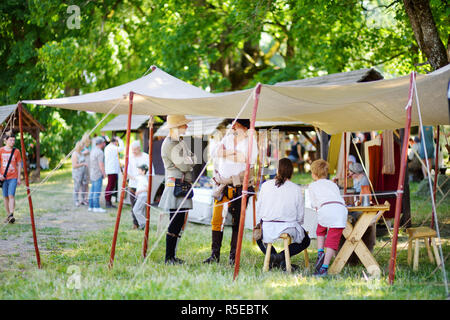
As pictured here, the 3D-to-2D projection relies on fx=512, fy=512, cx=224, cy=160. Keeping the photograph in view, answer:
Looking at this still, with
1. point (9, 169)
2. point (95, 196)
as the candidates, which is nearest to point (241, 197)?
point (9, 169)

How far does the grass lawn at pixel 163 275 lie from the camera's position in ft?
15.1

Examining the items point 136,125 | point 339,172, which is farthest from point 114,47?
point 339,172

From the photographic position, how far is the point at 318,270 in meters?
5.68

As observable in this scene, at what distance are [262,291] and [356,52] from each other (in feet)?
35.8

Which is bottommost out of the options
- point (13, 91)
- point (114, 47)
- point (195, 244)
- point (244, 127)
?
point (195, 244)

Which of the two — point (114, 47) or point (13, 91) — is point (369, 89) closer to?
point (114, 47)

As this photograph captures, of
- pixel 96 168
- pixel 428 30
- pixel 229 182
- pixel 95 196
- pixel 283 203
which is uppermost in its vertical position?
pixel 428 30

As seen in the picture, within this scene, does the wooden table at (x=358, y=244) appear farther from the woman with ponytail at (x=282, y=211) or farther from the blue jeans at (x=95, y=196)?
the blue jeans at (x=95, y=196)

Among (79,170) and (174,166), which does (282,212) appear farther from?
(79,170)

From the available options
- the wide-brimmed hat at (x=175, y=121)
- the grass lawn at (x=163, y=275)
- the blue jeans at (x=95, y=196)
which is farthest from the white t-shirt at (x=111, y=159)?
the wide-brimmed hat at (x=175, y=121)

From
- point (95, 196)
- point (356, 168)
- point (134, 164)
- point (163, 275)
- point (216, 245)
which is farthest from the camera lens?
point (95, 196)

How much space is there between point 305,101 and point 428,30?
11.0 feet

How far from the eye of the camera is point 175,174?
615 cm

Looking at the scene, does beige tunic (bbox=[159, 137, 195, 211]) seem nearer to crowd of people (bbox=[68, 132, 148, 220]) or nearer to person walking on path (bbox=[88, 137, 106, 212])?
crowd of people (bbox=[68, 132, 148, 220])
